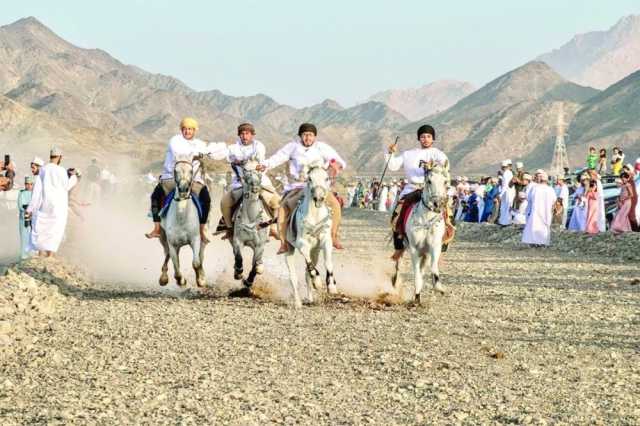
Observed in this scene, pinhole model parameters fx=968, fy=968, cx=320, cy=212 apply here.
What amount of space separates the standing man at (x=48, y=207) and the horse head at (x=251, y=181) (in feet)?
19.0

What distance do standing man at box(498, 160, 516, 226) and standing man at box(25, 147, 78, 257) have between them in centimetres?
1650

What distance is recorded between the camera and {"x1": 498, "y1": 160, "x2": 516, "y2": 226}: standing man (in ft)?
101

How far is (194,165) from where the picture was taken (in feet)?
44.8

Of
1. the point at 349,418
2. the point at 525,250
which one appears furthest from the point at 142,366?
the point at 525,250

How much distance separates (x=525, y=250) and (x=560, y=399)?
1739cm

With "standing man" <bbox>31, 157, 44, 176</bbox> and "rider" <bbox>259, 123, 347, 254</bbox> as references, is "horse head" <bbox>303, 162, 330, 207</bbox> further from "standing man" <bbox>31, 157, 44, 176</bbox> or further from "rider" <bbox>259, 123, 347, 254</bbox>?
"standing man" <bbox>31, 157, 44, 176</bbox>

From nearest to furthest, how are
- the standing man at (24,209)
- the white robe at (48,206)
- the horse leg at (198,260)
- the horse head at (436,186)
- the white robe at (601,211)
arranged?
the horse head at (436,186), the horse leg at (198,260), the white robe at (48,206), the standing man at (24,209), the white robe at (601,211)

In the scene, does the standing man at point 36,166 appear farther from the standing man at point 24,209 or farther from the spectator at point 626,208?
the spectator at point 626,208

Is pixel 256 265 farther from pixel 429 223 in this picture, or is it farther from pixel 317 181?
pixel 429 223

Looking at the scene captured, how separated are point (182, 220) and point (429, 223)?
3.44 metres

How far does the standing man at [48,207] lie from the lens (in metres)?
17.8

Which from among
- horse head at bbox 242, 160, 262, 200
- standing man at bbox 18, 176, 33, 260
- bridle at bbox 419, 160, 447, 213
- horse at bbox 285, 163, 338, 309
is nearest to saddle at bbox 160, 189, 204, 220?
horse head at bbox 242, 160, 262, 200

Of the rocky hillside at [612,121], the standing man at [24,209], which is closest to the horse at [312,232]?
the standing man at [24,209]

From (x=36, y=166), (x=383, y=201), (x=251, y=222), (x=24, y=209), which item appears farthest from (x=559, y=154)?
(x=251, y=222)
